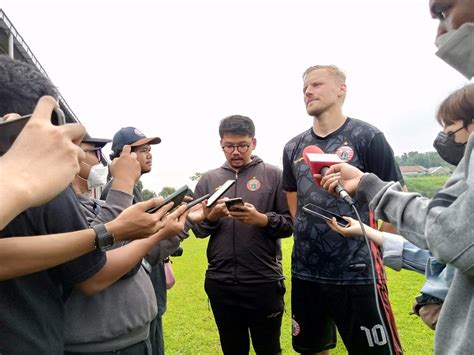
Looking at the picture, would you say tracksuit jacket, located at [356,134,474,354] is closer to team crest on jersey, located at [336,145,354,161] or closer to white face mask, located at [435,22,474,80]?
white face mask, located at [435,22,474,80]

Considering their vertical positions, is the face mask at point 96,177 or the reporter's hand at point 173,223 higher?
the face mask at point 96,177

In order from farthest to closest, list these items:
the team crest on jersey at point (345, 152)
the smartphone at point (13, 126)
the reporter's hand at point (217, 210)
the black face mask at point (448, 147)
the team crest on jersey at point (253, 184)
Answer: the team crest on jersey at point (253, 184), the reporter's hand at point (217, 210), the team crest on jersey at point (345, 152), the black face mask at point (448, 147), the smartphone at point (13, 126)

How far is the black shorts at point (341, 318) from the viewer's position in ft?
8.51

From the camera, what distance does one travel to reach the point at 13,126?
1119 millimetres

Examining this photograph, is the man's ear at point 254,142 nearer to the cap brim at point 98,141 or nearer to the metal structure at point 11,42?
the cap brim at point 98,141

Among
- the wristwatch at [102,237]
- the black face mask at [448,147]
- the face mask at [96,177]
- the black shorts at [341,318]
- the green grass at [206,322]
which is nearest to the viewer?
the wristwatch at [102,237]

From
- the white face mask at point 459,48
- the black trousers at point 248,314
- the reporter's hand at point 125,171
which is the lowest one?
the black trousers at point 248,314

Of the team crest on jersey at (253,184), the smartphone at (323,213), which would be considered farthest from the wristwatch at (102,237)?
the team crest on jersey at (253,184)

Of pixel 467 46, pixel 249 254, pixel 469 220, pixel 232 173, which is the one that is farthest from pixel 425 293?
pixel 232 173

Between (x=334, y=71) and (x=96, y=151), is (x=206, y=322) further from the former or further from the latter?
(x=334, y=71)

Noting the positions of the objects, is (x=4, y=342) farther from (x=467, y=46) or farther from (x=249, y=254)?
(x=249, y=254)

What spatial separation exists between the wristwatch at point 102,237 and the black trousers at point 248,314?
194 cm

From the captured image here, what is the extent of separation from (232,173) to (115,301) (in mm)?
2046

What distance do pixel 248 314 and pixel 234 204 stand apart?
1051 millimetres
